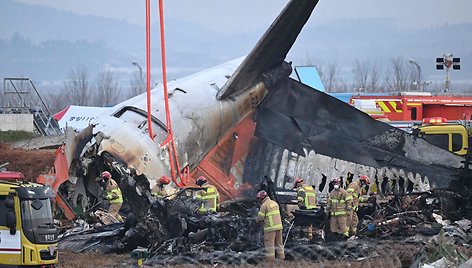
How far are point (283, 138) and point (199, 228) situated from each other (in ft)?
14.7

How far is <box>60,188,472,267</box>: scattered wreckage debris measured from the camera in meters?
14.5

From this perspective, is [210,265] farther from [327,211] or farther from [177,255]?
[327,211]

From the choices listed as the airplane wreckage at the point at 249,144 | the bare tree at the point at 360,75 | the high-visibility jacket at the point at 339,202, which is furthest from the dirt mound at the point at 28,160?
the bare tree at the point at 360,75

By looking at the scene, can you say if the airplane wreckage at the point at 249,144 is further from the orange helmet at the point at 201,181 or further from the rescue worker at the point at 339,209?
the rescue worker at the point at 339,209

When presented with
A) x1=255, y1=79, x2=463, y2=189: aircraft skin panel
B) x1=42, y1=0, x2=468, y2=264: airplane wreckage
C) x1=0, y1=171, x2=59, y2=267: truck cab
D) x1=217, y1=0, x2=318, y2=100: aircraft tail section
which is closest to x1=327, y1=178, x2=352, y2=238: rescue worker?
x1=42, y1=0, x2=468, y2=264: airplane wreckage

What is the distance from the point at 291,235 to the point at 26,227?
5.55 metres

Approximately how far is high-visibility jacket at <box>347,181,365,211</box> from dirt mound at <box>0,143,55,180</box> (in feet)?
42.0

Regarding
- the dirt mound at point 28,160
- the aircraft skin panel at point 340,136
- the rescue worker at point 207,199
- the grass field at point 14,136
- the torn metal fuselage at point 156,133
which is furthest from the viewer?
the grass field at point 14,136

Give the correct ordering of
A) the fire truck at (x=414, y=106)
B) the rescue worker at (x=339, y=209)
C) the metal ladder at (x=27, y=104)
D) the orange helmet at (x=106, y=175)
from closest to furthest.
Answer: the rescue worker at (x=339, y=209) → the orange helmet at (x=106, y=175) → the fire truck at (x=414, y=106) → the metal ladder at (x=27, y=104)

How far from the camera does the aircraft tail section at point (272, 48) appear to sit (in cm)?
1820

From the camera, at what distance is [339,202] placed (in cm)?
1634

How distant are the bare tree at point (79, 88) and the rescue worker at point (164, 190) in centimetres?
7814

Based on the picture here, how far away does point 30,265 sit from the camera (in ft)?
41.5

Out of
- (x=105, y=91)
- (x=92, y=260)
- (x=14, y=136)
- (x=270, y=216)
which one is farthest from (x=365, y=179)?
(x=105, y=91)
